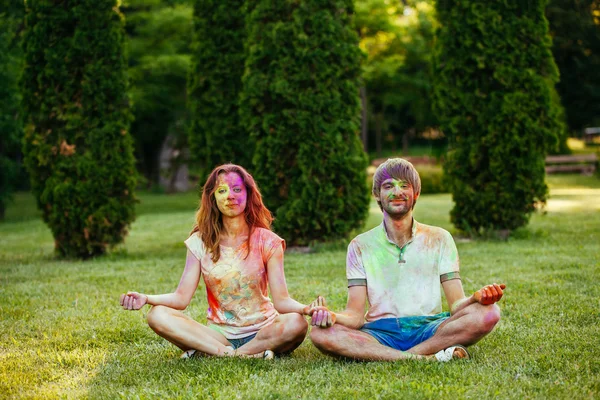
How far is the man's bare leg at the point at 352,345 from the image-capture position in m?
4.59

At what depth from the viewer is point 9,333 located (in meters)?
5.95

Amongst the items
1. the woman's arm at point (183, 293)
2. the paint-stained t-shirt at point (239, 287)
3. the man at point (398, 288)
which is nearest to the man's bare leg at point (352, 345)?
the man at point (398, 288)

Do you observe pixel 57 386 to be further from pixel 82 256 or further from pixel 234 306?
pixel 82 256

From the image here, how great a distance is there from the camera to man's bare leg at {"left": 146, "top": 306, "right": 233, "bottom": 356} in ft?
15.4

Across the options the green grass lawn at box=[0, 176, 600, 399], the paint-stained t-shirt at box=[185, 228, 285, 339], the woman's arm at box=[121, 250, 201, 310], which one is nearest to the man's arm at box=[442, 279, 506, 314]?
the green grass lawn at box=[0, 176, 600, 399]

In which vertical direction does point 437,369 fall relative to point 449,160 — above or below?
below

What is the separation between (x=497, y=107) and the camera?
11.1 metres

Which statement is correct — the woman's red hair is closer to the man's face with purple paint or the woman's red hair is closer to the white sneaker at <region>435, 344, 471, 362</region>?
the man's face with purple paint

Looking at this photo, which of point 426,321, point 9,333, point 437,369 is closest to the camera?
point 437,369

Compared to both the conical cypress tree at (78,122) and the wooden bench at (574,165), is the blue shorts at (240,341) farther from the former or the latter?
the wooden bench at (574,165)

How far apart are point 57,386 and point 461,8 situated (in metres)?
9.10

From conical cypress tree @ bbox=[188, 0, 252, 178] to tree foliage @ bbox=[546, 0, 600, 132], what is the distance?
79.0ft

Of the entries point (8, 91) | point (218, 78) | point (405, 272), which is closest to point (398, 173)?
point (405, 272)

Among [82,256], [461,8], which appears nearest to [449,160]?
[461,8]
